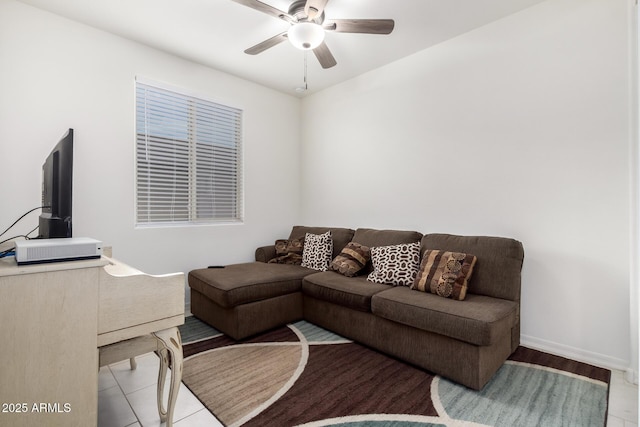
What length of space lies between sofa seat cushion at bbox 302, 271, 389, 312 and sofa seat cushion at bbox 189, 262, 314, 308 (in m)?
0.19

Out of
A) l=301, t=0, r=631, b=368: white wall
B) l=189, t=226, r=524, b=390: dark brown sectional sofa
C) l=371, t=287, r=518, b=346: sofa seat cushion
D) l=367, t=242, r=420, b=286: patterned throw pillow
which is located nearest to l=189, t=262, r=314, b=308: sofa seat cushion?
l=189, t=226, r=524, b=390: dark brown sectional sofa

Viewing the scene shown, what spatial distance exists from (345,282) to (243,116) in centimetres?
248

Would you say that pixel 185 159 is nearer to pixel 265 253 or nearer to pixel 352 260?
pixel 265 253

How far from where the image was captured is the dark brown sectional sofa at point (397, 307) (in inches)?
74.4

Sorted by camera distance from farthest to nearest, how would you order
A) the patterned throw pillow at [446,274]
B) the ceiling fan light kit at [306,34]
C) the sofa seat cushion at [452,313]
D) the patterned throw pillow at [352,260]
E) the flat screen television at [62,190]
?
the patterned throw pillow at [352,260], the patterned throw pillow at [446,274], the ceiling fan light kit at [306,34], the sofa seat cushion at [452,313], the flat screen television at [62,190]

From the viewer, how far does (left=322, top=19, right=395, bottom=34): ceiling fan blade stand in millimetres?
2086

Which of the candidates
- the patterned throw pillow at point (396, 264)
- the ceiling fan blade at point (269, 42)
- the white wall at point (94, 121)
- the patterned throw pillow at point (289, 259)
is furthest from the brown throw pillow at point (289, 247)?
the ceiling fan blade at point (269, 42)

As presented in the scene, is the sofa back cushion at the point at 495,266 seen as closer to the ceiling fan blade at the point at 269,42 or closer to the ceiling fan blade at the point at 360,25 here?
the ceiling fan blade at the point at 360,25

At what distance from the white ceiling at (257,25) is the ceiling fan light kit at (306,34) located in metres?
0.46

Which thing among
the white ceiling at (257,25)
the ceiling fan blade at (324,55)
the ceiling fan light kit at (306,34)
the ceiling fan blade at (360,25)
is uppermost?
the white ceiling at (257,25)

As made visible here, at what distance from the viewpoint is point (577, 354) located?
88.3 inches

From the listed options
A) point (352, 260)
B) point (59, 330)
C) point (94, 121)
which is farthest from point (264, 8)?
point (352, 260)

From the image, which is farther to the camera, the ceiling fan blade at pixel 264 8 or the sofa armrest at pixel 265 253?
the sofa armrest at pixel 265 253

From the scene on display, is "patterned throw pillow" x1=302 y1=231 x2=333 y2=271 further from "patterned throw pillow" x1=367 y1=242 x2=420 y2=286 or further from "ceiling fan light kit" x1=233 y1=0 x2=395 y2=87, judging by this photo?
"ceiling fan light kit" x1=233 y1=0 x2=395 y2=87
